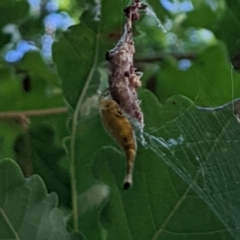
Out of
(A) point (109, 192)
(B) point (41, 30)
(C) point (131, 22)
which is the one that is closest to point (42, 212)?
(A) point (109, 192)

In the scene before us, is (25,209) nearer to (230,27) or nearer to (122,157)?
(122,157)

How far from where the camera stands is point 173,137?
412 mm

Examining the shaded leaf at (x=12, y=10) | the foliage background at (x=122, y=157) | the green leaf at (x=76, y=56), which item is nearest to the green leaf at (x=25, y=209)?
the foliage background at (x=122, y=157)

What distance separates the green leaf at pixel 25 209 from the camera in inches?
14.1

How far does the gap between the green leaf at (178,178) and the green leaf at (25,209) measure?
0.06 meters

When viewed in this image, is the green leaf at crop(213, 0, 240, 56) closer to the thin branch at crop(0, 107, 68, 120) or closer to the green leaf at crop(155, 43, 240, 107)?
the green leaf at crop(155, 43, 240, 107)

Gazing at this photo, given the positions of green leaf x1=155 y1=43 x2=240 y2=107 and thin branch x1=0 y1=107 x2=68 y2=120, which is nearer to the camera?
green leaf x1=155 y1=43 x2=240 y2=107

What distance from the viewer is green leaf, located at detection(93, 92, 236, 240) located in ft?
1.31

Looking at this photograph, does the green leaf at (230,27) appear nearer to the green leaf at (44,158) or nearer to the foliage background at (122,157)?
the foliage background at (122,157)

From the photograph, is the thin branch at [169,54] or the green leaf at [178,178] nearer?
the green leaf at [178,178]

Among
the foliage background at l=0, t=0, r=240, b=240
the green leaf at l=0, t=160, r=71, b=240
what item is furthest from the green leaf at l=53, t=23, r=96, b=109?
the green leaf at l=0, t=160, r=71, b=240

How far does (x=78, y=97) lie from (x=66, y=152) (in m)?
0.05

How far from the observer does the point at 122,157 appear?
1.35ft

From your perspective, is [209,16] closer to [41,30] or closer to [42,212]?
[41,30]
